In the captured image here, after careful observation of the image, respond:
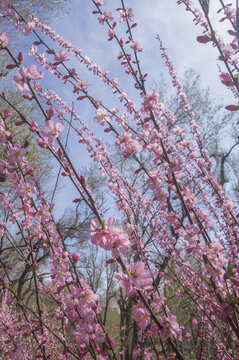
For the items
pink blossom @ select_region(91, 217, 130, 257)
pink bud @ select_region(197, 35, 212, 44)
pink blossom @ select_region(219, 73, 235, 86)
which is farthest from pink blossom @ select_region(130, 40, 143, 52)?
pink blossom @ select_region(91, 217, 130, 257)

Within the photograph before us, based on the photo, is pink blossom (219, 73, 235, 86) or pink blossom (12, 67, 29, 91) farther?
pink blossom (12, 67, 29, 91)

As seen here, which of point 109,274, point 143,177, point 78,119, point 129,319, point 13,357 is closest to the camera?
point 13,357

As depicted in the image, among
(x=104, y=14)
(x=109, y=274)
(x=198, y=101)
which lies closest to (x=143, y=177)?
(x=198, y=101)

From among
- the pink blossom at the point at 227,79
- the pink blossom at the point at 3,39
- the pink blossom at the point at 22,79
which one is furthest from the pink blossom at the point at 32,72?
the pink blossom at the point at 227,79

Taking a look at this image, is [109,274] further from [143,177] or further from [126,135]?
[126,135]

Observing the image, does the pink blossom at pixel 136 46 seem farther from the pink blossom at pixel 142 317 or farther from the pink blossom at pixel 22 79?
the pink blossom at pixel 142 317

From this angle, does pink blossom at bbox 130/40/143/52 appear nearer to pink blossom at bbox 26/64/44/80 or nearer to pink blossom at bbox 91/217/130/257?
pink blossom at bbox 26/64/44/80

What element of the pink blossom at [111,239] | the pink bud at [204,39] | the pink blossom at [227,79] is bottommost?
the pink blossom at [111,239]

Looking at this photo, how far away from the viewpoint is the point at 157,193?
6.28ft

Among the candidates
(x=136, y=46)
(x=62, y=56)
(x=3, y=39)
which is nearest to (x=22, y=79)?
(x=3, y=39)

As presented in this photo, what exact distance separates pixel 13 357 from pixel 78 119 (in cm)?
306

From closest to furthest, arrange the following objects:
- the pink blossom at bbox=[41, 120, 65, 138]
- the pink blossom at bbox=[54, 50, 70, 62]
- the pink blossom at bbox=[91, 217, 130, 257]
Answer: the pink blossom at bbox=[91, 217, 130, 257] < the pink blossom at bbox=[41, 120, 65, 138] < the pink blossom at bbox=[54, 50, 70, 62]

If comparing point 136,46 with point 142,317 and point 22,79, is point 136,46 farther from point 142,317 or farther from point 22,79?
point 142,317

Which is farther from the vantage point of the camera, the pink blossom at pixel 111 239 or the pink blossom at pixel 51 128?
the pink blossom at pixel 51 128
